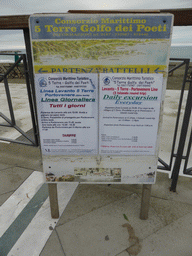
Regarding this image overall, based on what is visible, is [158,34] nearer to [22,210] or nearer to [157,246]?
[157,246]

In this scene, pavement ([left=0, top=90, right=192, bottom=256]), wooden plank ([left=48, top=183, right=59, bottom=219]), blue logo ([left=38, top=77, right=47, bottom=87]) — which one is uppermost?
blue logo ([left=38, top=77, right=47, bottom=87])

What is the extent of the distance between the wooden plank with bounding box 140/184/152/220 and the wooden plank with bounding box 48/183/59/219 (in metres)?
0.98

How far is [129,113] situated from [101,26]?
76 cm

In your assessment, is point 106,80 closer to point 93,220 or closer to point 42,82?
point 42,82

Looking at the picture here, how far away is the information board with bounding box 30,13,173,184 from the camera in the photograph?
1561 millimetres

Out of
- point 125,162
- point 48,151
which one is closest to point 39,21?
point 48,151

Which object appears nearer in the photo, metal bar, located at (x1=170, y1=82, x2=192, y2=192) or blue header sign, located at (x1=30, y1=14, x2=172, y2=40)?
blue header sign, located at (x1=30, y1=14, x2=172, y2=40)

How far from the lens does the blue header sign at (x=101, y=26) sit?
1531 mm

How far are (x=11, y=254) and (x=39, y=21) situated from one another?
2160 mm

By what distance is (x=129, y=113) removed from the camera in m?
1.84

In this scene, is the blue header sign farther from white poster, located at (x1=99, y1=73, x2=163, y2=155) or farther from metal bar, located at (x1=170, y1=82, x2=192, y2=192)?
metal bar, located at (x1=170, y1=82, x2=192, y2=192)

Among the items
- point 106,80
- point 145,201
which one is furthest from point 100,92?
point 145,201

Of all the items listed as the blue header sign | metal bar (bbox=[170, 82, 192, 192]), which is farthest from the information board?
metal bar (bbox=[170, 82, 192, 192])

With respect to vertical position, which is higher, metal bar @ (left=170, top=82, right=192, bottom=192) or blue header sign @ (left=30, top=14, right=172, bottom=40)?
blue header sign @ (left=30, top=14, right=172, bottom=40)
